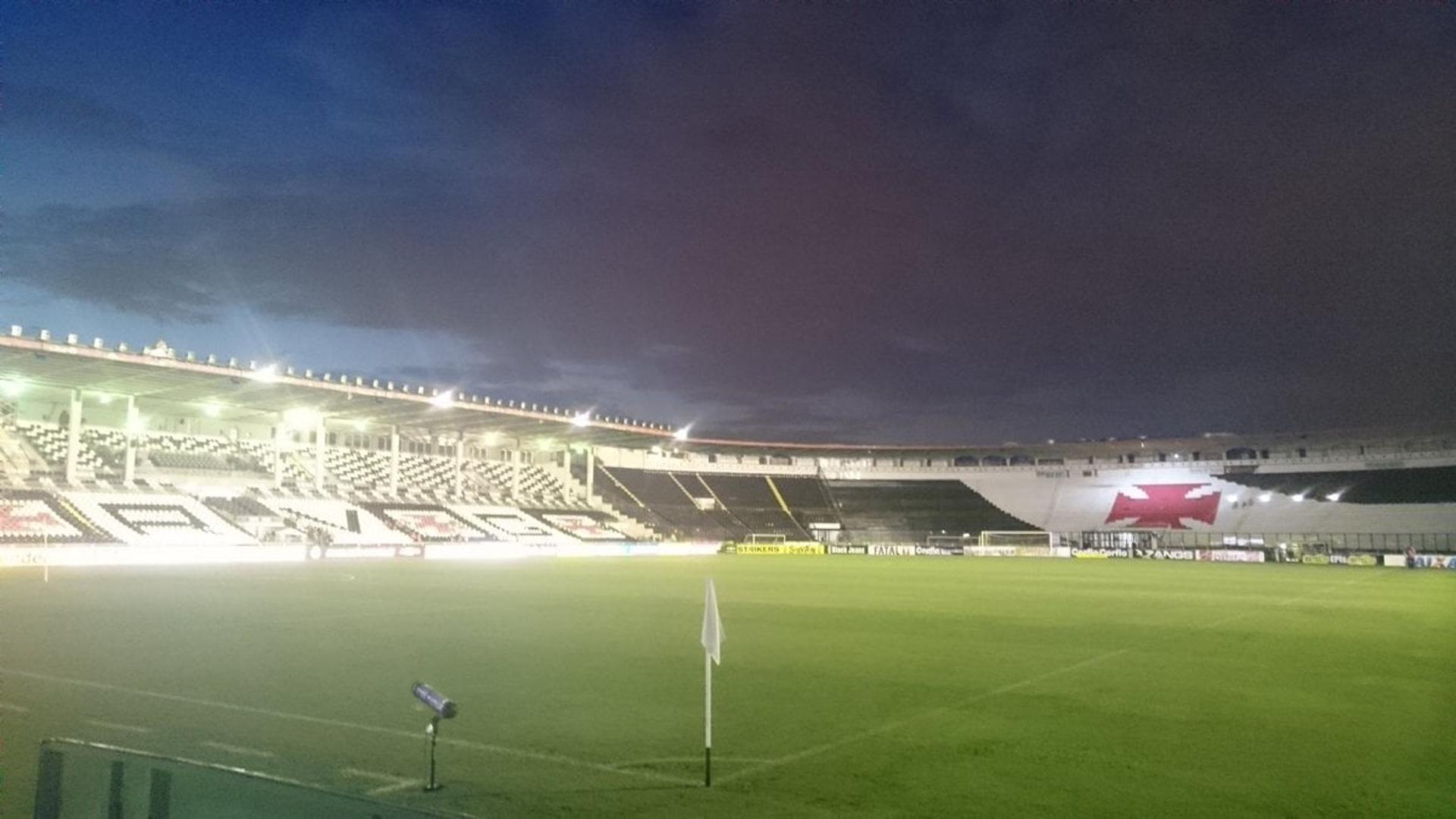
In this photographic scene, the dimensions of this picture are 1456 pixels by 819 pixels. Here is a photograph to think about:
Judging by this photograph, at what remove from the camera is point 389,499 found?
66438 millimetres

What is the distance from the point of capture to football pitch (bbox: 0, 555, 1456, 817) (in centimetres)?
787

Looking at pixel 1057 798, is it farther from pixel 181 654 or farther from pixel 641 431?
pixel 641 431

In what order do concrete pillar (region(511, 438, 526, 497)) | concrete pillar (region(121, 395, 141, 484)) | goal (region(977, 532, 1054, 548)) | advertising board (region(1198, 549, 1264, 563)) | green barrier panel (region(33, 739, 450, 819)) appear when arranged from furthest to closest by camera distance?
goal (region(977, 532, 1054, 548)), concrete pillar (region(511, 438, 526, 497)), advertising board (region(1198, 549, 1264, 563)), concrete pillar (region(121, 395, 141, 484)), green barrier panel (region(33, 739, 450, 819))

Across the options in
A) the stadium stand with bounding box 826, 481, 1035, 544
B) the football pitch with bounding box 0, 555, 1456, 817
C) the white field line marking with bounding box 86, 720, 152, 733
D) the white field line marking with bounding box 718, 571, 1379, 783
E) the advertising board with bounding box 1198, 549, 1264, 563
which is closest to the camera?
the football pitch with bounding box 0, 555, 1456, 817

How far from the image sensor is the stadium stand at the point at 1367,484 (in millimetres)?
74562

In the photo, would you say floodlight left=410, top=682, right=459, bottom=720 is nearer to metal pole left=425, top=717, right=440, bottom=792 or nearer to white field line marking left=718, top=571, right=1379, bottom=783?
metal pole left=425, top=717, right=440, bottom=792

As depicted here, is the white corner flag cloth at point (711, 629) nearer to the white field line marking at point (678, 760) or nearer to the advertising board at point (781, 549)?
the white field line marking at point (678, 760)

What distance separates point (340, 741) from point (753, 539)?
80.9 metres

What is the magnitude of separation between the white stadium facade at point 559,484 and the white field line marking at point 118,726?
39176 mm

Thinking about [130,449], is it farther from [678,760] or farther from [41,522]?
[678,760]

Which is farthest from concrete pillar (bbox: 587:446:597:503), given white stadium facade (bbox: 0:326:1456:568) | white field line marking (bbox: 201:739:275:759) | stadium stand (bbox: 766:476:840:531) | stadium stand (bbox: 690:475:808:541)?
white field line marking (bbox: 201:739:275:759)

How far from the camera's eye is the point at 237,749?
8992 millimetres

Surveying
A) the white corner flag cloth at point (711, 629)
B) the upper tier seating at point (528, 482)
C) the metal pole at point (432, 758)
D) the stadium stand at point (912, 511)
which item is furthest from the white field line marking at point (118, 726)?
the stadium stand at point (912, 511)

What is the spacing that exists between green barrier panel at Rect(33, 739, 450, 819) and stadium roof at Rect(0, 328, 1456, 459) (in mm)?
47804
